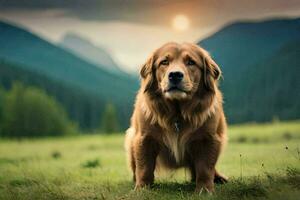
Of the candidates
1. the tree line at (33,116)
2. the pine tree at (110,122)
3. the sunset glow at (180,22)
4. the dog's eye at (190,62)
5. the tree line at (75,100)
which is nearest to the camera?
the dog's eye at (190,62)

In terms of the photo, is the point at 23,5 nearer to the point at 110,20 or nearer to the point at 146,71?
the point at 110,20

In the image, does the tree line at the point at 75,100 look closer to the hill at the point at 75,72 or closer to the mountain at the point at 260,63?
the hill at the point at 75,72

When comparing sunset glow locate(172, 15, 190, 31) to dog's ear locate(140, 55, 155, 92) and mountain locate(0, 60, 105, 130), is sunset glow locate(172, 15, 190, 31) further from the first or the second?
mountain locate(0, 60, 105, 130)

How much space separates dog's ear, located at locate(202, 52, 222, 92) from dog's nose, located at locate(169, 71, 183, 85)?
0.52m

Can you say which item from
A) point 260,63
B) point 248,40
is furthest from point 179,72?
point 260,63

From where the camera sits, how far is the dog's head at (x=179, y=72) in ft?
20.2

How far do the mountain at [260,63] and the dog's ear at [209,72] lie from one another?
1.02m

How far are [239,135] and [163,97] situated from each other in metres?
10.5

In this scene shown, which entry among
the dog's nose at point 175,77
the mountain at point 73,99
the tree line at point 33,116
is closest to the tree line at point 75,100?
the mountain at point 73,99

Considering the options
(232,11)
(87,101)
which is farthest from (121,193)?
(87,101)

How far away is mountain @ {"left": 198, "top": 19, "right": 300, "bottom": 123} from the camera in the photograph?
9.76 metres

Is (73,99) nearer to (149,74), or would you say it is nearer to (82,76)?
(82,76)

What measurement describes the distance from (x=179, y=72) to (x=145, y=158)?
1.14 m

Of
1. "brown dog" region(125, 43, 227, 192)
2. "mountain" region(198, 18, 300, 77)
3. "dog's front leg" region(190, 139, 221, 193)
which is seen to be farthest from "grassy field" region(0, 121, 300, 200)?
"mountain" region(198, 18, 300, 77)
